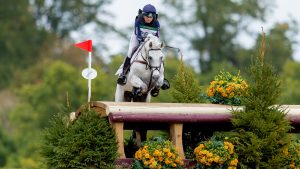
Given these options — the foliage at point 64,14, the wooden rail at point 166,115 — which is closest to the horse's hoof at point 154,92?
the wooden rail at point 166,115

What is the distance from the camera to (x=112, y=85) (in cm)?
5144

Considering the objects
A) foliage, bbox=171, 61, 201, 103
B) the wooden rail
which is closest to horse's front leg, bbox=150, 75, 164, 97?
the wooden rail

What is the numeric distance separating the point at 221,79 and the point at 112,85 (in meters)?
32.7

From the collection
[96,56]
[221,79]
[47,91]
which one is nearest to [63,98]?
[47,91]

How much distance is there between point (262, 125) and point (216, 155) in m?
0.90

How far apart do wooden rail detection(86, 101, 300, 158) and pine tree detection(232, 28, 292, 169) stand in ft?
1.15

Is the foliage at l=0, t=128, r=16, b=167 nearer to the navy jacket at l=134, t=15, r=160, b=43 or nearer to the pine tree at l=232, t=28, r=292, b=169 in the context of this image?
the navy jacket at l=134, t=15, r=160, b=43

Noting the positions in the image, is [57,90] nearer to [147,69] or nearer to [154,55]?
[147,69]

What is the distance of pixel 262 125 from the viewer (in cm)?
1659

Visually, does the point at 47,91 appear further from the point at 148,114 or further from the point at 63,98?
the point at 148,114

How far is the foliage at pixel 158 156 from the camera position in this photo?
53.0 ft

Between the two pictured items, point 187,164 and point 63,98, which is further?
point 63,98

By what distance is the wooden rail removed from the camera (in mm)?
16234

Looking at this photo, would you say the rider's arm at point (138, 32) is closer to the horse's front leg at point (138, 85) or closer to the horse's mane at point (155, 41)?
the horse's mane at point (155, 41)
